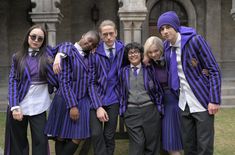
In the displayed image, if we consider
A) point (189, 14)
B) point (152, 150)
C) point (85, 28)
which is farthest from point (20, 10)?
point (152, 150)

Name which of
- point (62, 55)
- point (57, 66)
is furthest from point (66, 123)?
point (62, 55)

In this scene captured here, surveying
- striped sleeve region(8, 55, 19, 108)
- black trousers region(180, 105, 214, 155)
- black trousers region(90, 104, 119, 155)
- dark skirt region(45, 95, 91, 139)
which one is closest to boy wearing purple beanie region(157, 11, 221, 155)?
black trousers region(180, 105, 214, 155)

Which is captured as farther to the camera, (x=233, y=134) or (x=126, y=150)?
(x=233, y=134)

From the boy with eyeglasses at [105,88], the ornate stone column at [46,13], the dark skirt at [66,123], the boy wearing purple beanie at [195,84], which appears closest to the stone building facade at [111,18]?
the ornate stone column at [46,13]

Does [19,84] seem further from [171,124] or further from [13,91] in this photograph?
[171,124]

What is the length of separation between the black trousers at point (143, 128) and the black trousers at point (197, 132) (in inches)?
15.3

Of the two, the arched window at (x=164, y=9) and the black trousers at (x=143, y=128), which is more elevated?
the arched window at (x=164, y=9)

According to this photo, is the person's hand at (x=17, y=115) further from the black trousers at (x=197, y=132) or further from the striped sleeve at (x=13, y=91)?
the black trousers at (x=197, y=132)

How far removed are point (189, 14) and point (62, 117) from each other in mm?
10910

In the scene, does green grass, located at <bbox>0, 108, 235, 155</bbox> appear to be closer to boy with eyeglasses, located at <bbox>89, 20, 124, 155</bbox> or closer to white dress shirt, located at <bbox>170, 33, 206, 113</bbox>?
boy with eyeglasses, located at <bbox>89, 20, 124, 155</bbox>

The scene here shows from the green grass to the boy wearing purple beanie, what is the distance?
5.84ft

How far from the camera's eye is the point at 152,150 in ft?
13.0

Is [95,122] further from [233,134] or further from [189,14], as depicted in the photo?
[189,14]

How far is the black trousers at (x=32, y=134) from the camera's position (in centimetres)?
386
